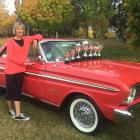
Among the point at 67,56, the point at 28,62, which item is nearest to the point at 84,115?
the point at 67,56

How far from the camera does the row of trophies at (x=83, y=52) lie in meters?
6.12

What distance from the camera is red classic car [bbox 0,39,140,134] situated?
480cm

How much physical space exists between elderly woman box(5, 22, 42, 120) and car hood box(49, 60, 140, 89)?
27.4 inches

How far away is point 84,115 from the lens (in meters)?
5.36

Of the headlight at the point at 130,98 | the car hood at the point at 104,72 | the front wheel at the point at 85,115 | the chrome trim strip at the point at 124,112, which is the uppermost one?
the car hood at the point at 104,72

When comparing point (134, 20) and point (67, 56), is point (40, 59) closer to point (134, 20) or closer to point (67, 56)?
point (67, 56)

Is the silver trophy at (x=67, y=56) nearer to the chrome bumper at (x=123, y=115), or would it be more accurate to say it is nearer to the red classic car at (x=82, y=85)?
A: the red classic car at (x=82, y=85)

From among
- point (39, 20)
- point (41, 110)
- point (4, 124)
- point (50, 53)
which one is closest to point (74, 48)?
point (50, 53)

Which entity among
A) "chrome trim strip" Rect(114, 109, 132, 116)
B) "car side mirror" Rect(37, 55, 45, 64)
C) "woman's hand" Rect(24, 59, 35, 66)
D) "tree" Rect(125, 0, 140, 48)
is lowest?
"chrome trim strip" Rect(114, 109, 132, 116)

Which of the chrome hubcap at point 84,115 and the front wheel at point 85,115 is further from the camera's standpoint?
the chrome hubcap at point 84,115

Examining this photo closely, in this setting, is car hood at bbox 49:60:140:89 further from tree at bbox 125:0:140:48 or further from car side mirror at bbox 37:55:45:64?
tree at bbox 125:0:140:48

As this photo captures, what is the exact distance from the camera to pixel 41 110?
668 centimetres

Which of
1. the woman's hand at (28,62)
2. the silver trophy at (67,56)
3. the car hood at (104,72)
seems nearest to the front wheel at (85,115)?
the car hood at (104,72)

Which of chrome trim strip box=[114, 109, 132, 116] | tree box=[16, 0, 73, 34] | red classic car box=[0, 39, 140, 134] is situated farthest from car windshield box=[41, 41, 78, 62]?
tree box=[16, 0, 73, 34]
